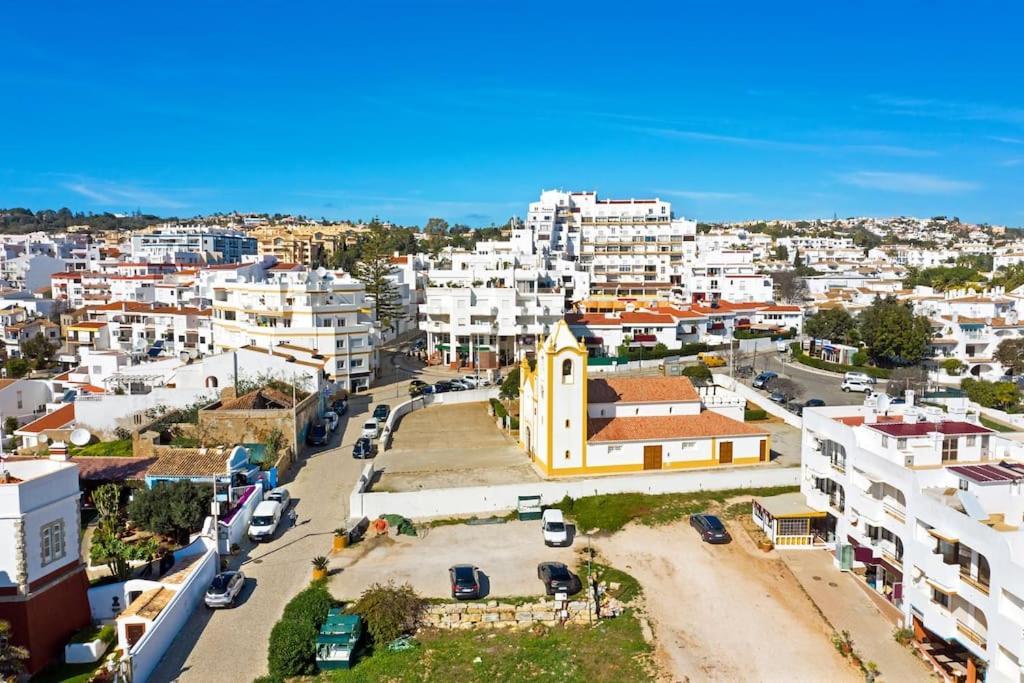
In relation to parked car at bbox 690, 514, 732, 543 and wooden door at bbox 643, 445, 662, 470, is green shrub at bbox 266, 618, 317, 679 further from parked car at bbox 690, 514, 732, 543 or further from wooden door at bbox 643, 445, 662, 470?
wooden door at bbox 643, 445, 662, 470

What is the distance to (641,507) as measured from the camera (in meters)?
30.0

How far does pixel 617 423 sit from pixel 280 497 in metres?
14.9

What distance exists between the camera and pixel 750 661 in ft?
66.4

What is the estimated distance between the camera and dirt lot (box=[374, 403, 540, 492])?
32438mm

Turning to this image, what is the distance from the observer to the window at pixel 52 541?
20.5 metres

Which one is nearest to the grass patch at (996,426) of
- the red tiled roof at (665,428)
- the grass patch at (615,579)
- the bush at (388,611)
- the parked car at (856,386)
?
the parked car at (856,386)

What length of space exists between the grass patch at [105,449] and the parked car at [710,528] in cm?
2458

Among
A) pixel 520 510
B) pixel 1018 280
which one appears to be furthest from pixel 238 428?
pixel 1018 280

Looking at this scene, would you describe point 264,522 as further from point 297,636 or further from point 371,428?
point 371,428

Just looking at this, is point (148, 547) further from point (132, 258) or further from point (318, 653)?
point (132, 258)

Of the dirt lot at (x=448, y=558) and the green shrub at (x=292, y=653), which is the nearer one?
the green shrub at (x=292, y=653)

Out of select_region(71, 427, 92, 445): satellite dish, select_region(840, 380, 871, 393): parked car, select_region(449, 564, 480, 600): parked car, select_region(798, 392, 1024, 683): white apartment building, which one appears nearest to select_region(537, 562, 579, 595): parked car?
select_region(449, 564, 480, 600): parked car

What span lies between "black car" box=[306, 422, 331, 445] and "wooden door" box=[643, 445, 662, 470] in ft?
52.6

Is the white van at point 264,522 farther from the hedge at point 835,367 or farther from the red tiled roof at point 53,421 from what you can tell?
the hedge at point 835,367
